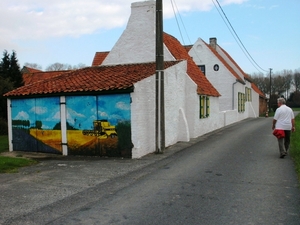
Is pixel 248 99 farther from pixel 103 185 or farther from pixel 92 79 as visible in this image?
pixel 103 185

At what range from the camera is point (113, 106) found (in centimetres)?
1130

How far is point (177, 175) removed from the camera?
27.0ft

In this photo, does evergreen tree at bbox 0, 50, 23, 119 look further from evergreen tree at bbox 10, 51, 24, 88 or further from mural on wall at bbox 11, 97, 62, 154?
mural on wall at bbox 11, 97, 62, 154

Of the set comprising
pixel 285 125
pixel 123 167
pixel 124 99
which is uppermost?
pixel 124 99

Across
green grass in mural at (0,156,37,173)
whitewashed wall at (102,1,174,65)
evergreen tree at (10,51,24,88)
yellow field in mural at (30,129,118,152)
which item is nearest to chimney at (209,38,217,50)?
whitewashed wall at (102,1,174,65)


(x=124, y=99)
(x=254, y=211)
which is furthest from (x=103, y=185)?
(x=124, y=99)

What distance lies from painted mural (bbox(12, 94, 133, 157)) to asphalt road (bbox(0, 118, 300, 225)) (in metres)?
0.92

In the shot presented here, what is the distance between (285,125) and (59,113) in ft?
26.5

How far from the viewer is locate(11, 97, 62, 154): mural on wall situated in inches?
492

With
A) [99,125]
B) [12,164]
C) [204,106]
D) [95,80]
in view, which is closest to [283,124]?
[99,125]

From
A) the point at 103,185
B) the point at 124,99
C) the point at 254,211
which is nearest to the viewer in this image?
the point at 254,211

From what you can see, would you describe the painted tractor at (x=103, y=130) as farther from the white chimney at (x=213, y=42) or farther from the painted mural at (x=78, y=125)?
the white chimney at (x=213, y=42)

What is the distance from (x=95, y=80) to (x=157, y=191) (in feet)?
23.1

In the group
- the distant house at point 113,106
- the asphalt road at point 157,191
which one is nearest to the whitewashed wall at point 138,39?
the distant house at point 113,106
